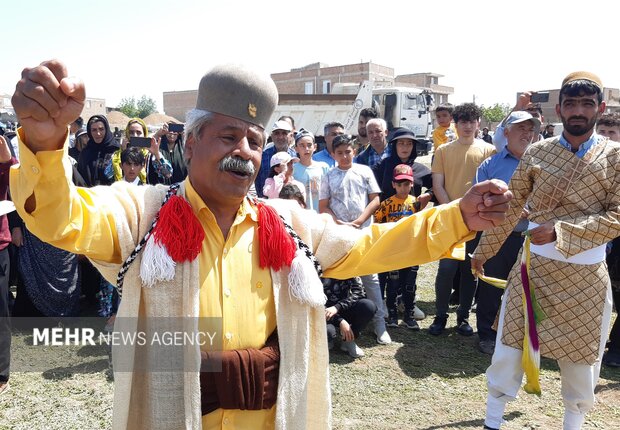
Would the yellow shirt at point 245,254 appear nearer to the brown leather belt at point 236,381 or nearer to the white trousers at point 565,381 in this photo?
the brown leather belt at point 236,381

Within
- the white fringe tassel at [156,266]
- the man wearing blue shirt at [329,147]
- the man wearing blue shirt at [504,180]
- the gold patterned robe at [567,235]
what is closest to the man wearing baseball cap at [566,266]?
the gold patterned robe at [567,235]

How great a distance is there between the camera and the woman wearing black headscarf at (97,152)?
21.1 ft

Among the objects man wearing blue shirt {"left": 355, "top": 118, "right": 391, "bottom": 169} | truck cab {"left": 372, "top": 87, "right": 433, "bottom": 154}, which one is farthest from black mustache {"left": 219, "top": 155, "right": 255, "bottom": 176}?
truck cab {"left": 372, "top": 87, "right": 433, "bottom": 154}

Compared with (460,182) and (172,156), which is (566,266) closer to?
(460,182)

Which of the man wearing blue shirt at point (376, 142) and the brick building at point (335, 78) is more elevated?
the brick building at point (335, 78)

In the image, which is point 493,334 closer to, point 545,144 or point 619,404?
point 619,404

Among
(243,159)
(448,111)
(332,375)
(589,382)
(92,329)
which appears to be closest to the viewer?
(243,159)

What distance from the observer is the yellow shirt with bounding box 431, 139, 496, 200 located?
5.67m

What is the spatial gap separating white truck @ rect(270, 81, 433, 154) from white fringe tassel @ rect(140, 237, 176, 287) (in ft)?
56.1

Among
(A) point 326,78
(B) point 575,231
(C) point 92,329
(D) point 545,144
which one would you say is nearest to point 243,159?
(B) point 575,231

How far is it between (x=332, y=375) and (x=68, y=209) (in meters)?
3.56

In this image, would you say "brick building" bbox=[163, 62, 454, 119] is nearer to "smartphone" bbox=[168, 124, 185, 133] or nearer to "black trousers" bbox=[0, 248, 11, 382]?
"smartphone" bbox=[168, 124, 185, 133]

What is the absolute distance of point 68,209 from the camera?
151cm

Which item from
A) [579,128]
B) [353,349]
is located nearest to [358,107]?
[353,349]
